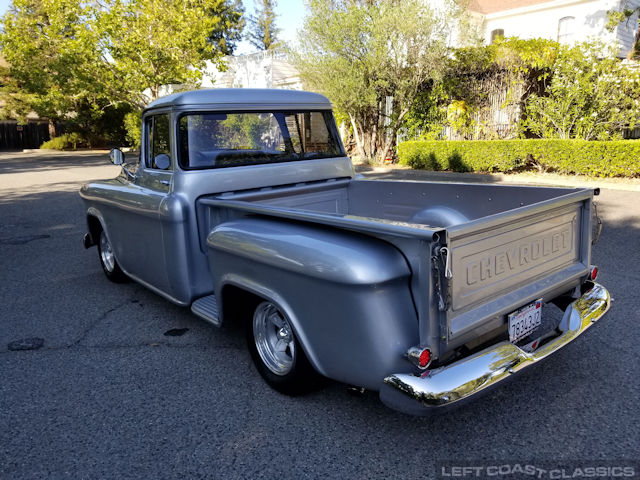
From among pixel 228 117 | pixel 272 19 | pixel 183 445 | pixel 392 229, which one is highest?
pixel 272 19

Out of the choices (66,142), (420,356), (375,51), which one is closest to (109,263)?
(420,356)

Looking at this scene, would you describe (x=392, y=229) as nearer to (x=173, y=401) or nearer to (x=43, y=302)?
(x=173, y=401)

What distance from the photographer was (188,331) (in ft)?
13.6

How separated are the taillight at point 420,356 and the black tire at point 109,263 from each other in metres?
3.77

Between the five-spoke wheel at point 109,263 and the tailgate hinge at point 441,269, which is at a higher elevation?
the tailgate hinge at point 441,269

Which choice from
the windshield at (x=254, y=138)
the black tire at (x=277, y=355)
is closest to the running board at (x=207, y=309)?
the black tire at (x=277, y=355)

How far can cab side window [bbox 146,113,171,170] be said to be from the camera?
13.1ft

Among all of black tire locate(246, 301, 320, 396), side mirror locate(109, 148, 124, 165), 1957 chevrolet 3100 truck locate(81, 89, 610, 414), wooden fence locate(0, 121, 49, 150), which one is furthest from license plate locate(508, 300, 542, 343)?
wooden fence locate(0, 121, 49, 150)

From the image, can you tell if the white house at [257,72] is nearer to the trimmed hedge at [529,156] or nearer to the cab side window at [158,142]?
the trimmed hedge at [529,156]

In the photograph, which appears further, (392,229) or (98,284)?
(98,284)

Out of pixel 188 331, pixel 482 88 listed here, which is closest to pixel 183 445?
pixel 188 331

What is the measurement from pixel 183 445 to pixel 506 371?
66.0 inches

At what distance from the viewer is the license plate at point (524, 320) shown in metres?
2.67

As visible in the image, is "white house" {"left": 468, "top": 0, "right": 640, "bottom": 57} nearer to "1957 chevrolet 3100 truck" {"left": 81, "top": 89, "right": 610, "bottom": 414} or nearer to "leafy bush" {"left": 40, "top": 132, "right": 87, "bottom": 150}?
"1957 chevrolet 3100 truck" {"left": 81, "top": 89, "right": 610, "bottom": 414}
